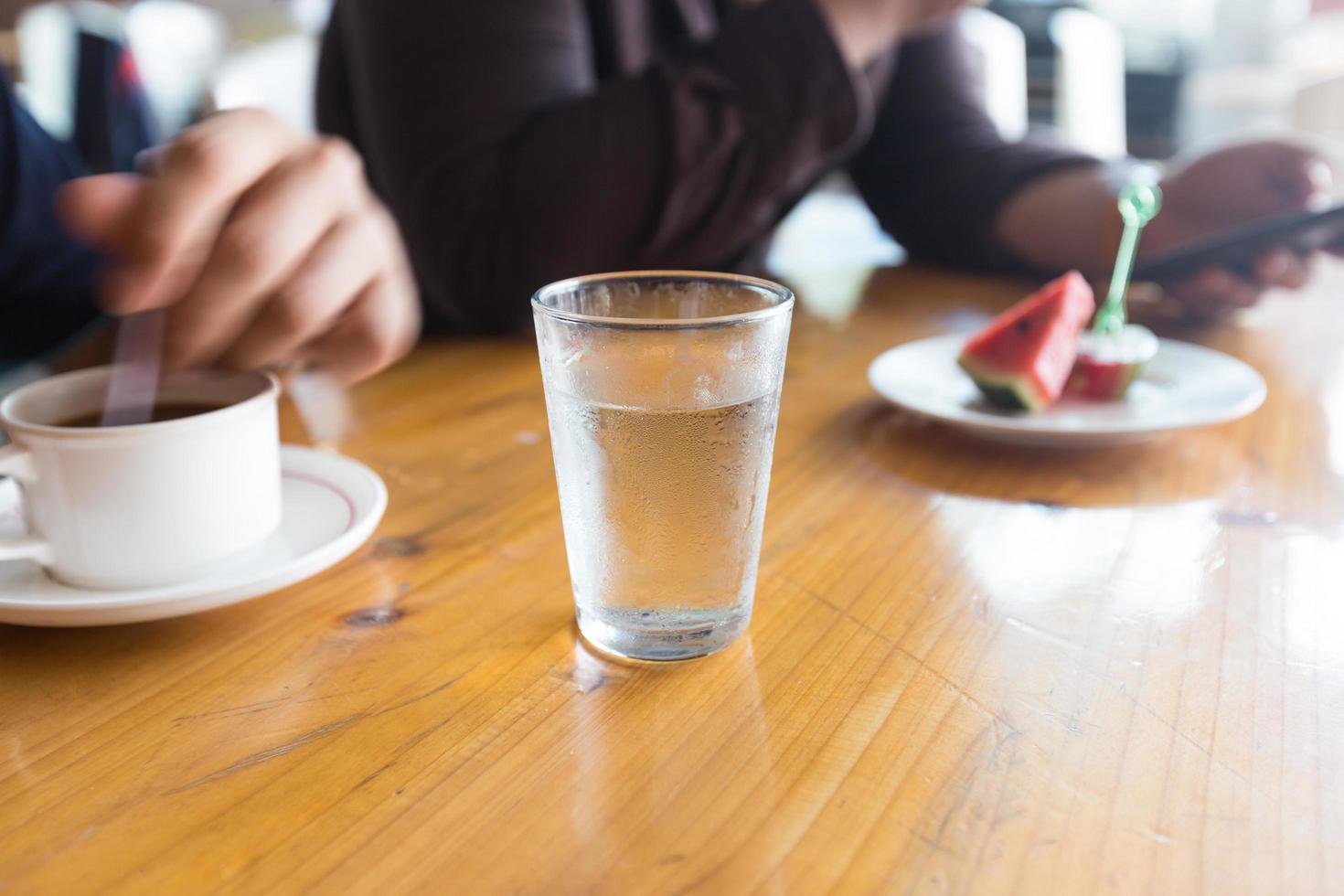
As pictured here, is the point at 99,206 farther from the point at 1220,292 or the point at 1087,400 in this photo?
the point at 1220,292

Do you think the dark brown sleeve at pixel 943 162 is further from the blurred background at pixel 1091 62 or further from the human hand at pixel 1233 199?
the blurred background at pixel 1091 62

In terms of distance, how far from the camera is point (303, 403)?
991 millimetres

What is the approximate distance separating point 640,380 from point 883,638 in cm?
18

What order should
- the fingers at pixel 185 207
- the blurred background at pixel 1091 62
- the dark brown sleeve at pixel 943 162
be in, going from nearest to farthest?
the fingers at pixel 185 207, the dark brown sleeve at pixel 943 162, the blurred background at pixel 1091 62

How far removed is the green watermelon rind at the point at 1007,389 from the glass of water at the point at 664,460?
392 mm

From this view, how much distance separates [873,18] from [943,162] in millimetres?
569

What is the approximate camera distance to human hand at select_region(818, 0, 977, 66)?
1197mm

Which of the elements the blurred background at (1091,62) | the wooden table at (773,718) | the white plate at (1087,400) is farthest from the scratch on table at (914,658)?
the blurred background at (1091,62)

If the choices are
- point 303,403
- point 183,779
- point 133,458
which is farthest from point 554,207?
point 183,779

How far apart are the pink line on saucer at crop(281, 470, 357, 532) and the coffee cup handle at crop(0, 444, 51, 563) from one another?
0.16 metres

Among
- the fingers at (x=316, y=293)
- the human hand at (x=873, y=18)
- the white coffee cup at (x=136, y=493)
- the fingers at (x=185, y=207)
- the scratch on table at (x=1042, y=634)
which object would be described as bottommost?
the scratch on table at (x=1042, y=634)

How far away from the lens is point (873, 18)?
3.95ft

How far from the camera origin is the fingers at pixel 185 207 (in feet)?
1.94

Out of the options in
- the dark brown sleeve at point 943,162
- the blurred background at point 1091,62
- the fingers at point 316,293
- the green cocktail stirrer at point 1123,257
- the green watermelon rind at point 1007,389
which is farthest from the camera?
the blurred background at point 1091,62
